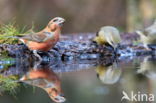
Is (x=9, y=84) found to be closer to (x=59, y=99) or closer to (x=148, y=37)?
(x=59, y=99)

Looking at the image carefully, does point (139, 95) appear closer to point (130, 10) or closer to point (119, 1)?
point (130, 10)

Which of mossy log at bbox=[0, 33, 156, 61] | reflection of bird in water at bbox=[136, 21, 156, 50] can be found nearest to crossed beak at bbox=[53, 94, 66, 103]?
mossy log at bbox=[0, 33, 156, 61]

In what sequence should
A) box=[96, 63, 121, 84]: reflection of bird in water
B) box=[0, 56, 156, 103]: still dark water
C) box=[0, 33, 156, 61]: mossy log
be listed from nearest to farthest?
box=[0, 56, 156, 103]: still dark water
box=[96, 63, 121, 84]: reflection of bird in water
box=[0, 33, 156, 61]: mossy log

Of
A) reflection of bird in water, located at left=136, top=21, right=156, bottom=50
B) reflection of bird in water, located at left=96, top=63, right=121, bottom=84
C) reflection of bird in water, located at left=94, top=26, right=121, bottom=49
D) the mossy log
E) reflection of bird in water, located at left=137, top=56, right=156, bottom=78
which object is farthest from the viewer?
reflection of bird in water, located at left=136, top=21, right=156, bottom=50

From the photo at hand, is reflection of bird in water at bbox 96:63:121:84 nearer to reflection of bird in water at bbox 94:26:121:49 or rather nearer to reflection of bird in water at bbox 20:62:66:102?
reflection of bird in water at bbox 20:62:66:102

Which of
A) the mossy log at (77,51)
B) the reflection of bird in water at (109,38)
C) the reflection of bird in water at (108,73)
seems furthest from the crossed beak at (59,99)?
the reflection of bird in water at (109,38)

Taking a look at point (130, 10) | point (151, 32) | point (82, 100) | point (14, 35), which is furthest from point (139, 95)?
point (130, 10)

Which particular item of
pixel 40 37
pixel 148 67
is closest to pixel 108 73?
pixel 148 67
